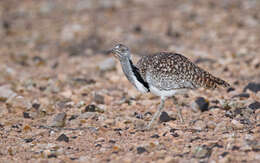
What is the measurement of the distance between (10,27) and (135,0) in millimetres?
4383

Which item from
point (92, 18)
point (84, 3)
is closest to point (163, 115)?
point (92, 18)

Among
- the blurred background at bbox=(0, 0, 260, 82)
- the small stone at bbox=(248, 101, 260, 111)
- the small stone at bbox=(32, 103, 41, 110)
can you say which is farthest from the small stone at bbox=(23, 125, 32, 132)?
the blurred background at bbox=(0, 0, 260, 82)

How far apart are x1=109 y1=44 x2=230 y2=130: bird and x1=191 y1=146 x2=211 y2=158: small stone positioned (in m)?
1.34

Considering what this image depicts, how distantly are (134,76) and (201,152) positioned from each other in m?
1.91

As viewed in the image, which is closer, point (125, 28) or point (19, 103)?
point (19, 103)

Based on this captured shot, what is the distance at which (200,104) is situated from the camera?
701 cm

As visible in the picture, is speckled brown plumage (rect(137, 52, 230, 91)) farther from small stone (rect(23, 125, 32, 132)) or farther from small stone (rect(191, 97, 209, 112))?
small stone (rect(23, 125, 32, 132))

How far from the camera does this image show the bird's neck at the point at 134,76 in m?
6.37

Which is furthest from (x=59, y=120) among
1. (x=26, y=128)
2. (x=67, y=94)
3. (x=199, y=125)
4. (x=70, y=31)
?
(x=70, y=31)

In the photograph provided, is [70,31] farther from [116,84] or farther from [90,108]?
[90,108]

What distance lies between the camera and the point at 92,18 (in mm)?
13555

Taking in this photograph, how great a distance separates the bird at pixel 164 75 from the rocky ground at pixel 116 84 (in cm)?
53

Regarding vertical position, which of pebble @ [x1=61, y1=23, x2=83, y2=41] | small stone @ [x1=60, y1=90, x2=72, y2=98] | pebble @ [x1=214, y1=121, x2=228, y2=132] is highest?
pebble @ [x1=61, y1=23, x2=83, y2=41]

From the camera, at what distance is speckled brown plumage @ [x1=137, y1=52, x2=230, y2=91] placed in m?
6.19
